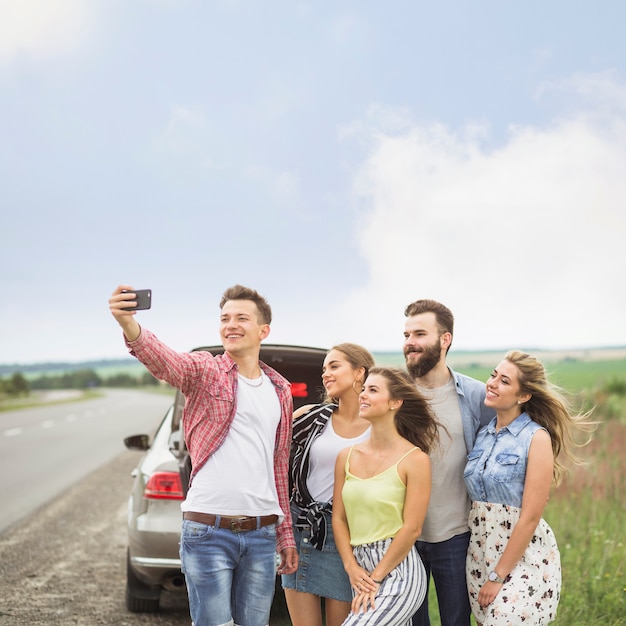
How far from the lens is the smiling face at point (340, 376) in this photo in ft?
12.3

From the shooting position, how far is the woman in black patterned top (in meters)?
3.64

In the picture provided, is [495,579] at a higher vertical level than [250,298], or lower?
lower

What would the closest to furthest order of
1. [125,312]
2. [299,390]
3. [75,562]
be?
1. [125,312]
2. [299,390]
3. [75,562]

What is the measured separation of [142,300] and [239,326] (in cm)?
49

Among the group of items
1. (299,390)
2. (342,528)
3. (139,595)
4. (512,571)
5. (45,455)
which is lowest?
(45,455)

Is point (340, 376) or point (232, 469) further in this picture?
point (340, 376)

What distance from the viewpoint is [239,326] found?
11.3ft

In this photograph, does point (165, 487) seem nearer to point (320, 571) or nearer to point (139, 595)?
point (139, 595)

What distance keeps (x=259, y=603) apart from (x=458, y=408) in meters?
1.26

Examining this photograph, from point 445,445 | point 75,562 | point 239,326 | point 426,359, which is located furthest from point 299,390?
point 75,562

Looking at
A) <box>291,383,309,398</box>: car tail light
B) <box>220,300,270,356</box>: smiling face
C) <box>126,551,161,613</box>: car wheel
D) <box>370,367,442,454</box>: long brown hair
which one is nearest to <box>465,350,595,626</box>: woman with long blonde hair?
<box>370,367,442,454</box>: long brown hair

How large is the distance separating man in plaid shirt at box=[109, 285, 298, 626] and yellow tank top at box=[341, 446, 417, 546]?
0.99ft

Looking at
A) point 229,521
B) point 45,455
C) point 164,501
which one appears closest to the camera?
point 229,521

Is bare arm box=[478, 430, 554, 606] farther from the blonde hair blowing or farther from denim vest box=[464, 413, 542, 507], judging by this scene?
the blonde hair blowing
